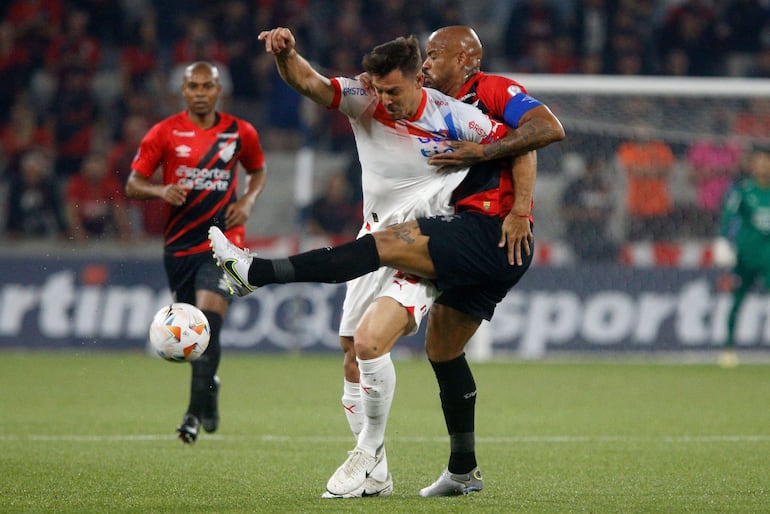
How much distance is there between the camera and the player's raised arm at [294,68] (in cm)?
509

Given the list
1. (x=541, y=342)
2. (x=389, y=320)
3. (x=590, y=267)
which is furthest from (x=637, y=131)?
(x=389, y=320)

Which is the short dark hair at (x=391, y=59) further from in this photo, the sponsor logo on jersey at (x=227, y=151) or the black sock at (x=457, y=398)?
the sponsor logo on jersey at (x=227, y=151)

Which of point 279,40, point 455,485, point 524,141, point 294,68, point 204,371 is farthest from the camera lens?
point 204,371

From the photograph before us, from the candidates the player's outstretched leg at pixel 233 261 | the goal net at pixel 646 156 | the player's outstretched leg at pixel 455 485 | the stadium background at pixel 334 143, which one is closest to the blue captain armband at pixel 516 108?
the player's outstretched leg at pixel 233 261

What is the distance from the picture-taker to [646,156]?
14125 mm

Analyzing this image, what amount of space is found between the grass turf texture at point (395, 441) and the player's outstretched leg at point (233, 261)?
35.7 inches

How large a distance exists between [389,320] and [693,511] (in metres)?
1.47

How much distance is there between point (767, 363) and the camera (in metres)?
14.0

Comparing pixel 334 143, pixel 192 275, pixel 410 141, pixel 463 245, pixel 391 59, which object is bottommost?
pixel 192 275

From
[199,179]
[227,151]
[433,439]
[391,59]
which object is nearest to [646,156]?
[227,151]

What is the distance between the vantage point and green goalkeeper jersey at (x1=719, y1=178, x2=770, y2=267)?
1340cm

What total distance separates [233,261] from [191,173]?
113 inches

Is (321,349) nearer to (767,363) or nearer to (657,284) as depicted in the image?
(657,284)

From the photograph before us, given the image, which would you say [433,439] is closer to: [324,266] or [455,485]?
[455,485]
